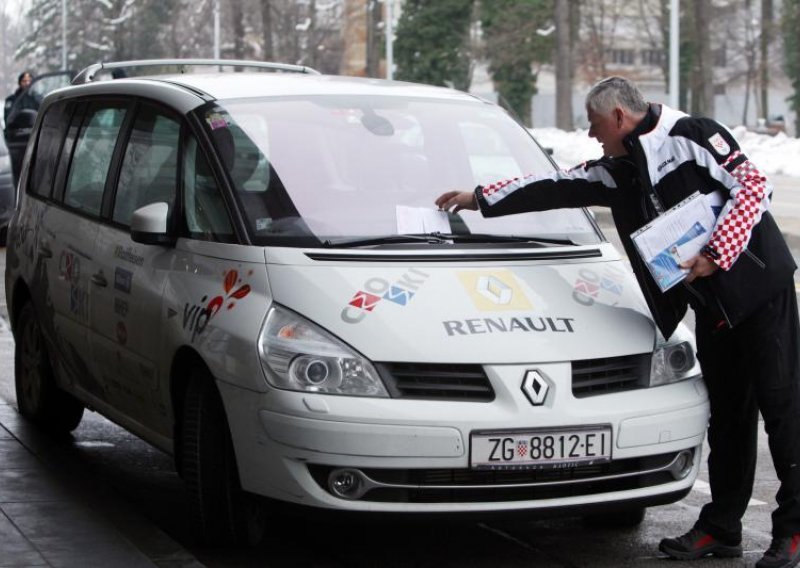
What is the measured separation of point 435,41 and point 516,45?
7934 millimetres

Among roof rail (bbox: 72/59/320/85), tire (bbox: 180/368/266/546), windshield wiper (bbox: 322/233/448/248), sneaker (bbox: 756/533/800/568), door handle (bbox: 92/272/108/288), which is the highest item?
roof rail (bbox: 72/59/320/85)

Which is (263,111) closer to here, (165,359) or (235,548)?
(165,359)

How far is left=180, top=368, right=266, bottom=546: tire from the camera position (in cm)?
490

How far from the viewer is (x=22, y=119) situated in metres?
16.5

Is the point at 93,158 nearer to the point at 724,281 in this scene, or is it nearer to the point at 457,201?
the point at 457,201

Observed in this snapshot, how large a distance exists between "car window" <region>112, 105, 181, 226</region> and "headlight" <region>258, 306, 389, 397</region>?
1129mm

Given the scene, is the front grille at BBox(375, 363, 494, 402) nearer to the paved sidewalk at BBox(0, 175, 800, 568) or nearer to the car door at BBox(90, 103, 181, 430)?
the paved sidewalk at BBox(0, 175, 800, 568)

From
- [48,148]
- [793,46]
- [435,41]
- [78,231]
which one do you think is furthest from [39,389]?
[435,41]

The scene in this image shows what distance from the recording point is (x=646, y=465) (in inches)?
189

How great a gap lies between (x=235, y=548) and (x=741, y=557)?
1664 millimetres

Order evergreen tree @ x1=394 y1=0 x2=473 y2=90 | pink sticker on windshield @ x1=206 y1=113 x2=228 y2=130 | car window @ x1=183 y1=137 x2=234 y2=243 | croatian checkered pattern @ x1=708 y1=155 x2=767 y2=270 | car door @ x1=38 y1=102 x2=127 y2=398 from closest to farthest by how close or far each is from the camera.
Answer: croatian checkered pattern @ x1=708 y1=155 x2=767 y2=270, car window @ x1=183 y1=137 x2=234 y2=243, pink sticker on windshield @ x1=206 y1=113 x2=228 y2=130, car door @ x1=38 y1=102 x2=127 y2=398, evergreen tree @ x1=394 y1=0 x2=473 y2=90

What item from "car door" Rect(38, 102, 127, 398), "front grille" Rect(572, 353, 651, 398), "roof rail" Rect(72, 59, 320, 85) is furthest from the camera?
"roof rail" Rect(72, 59, 320, 85)

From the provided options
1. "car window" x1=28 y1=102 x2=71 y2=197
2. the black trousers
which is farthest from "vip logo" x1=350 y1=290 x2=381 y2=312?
"car window" x1=28 y1=102 x2=71 y2=197

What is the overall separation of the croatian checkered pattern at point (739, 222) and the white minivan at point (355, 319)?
0.35 metres
